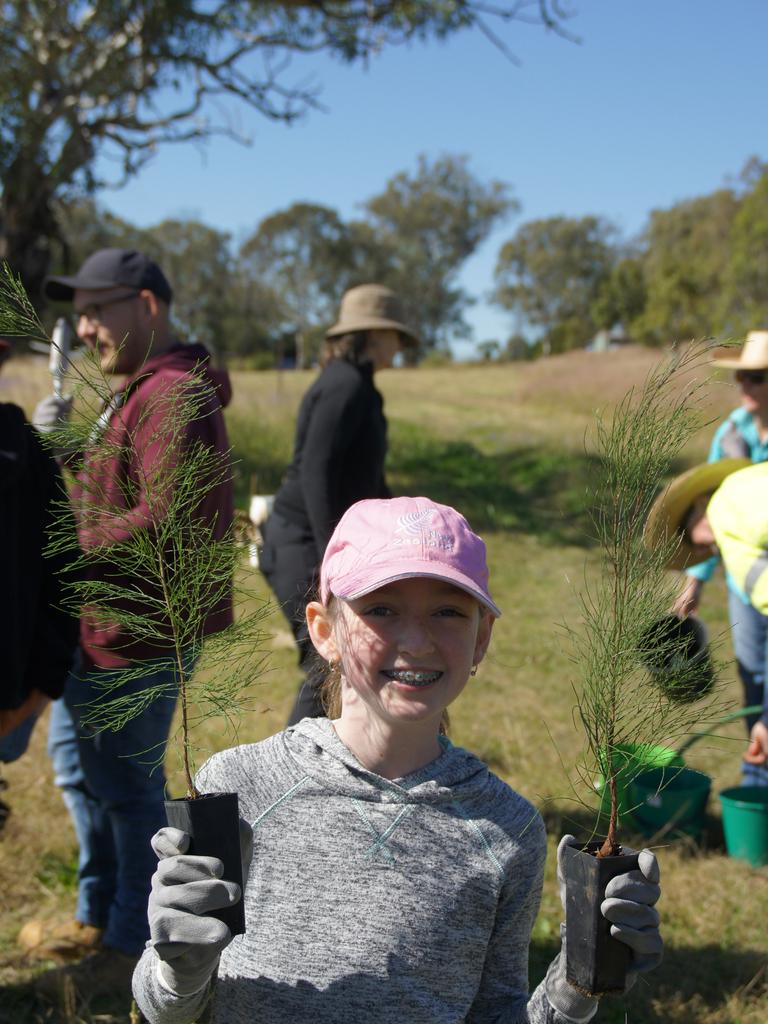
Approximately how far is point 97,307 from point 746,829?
312 centimetres

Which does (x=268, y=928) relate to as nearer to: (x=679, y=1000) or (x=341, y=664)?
(x=341, y=664)

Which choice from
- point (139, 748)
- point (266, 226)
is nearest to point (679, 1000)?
point (139, 748)

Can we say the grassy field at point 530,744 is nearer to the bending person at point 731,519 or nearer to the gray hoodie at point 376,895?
the gray hoodie at point 376,895

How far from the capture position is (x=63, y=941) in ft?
9.60

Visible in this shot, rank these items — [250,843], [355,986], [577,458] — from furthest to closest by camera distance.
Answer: [577,458], [355,986], [250,843]

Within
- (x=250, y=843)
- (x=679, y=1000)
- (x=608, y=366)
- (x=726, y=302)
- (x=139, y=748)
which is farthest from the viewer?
(x=726, y=302)

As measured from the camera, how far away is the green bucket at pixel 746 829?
11.9 feet

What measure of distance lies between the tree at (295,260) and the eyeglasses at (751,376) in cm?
4576

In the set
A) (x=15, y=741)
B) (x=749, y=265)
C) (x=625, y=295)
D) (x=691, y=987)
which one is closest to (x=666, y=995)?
(x=691, y=987)

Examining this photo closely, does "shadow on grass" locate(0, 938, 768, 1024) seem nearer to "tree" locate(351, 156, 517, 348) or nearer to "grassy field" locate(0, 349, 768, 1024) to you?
"grassy field" locate(0, 349, 768, 1024)

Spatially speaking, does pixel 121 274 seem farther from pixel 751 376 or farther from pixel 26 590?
pixel 751 376

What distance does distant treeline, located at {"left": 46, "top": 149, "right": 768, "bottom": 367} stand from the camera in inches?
1399

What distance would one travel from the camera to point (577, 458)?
13820 mm

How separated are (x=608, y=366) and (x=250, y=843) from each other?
26.8m
